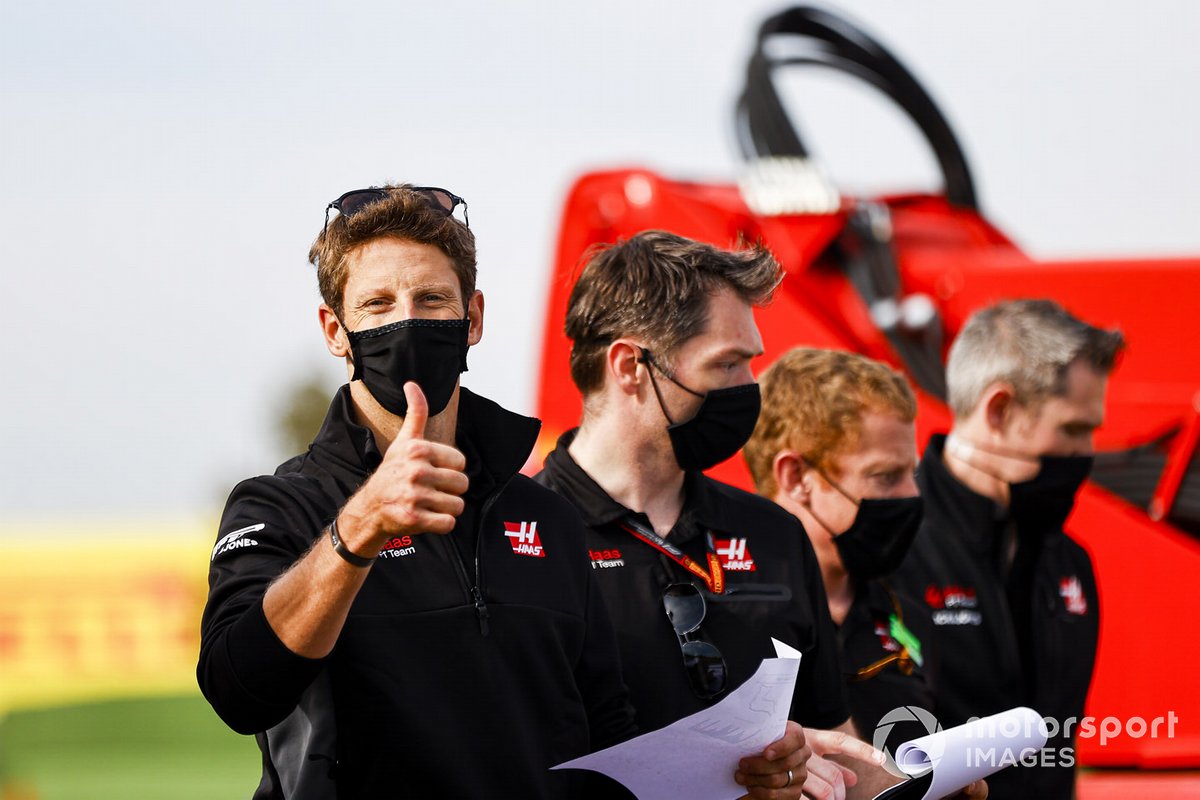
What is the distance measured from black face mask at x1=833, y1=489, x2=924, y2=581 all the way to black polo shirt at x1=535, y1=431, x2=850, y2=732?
0.43m

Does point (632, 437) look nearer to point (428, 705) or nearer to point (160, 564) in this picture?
point (428, 705)

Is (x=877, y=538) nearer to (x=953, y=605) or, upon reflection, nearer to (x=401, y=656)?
(x=953, y=605)

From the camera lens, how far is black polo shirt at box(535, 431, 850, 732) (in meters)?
2.74

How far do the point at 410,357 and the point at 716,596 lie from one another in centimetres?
100

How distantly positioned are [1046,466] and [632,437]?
5.50ft

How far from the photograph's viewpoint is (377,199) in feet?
7.41

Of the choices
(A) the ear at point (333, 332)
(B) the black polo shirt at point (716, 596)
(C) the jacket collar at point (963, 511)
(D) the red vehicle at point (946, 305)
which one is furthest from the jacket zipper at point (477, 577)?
(D) the red vehicle at point (946, 305)

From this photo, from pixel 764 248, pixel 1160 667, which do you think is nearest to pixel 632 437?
pixel 764 248

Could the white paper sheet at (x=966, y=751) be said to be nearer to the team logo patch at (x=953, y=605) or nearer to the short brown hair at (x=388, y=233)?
the team logo patch at (x=953, y=605)

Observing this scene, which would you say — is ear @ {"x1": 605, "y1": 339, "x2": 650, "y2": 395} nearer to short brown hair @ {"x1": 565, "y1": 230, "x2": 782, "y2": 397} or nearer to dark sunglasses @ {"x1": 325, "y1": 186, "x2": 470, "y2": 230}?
short brown hair @ {"x1": 565, "y1": 230, "x2": 782, "y2": 397}

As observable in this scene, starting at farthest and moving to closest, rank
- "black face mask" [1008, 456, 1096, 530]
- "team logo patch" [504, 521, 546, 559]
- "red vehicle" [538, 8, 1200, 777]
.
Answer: "red vehicle" [538, 8, 1200, 777], "black face mask" [1008, 456, 1096, 530], "team logo patch" [504, 521, 546, 559]

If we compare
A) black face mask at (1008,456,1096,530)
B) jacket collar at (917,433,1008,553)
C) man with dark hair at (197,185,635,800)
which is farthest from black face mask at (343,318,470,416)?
black face mask at (1008,456,1096,530)

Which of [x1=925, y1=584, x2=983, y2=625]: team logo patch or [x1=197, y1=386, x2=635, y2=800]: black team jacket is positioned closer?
[x1=197, y1=386, x2=635, y2=800]: black team jacket

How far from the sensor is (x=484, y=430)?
2.39 meters
